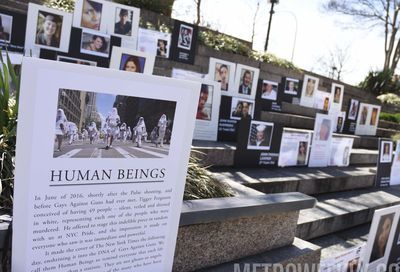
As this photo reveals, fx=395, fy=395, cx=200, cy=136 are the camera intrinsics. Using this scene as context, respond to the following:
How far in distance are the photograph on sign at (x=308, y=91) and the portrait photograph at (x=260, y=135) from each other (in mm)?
3116

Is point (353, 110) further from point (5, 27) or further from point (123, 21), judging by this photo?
point (5, 27)

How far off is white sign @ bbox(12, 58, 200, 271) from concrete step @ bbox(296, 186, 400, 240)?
2111 millimetres

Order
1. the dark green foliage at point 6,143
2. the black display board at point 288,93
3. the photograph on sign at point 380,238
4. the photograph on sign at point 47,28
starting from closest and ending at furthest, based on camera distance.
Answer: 1. the dark green foliage at point 6,143
2. the photograph on sign at point 380,238
3. the photograph on sign at point 47,28
4. the black display board at point 288,93

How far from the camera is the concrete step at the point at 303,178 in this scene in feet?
12.1

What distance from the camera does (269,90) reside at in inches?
243

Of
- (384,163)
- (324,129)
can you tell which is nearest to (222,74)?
(324,129)

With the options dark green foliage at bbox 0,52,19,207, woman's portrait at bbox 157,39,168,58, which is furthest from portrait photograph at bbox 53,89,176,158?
woman's portrait at bbox 157,39,168,58

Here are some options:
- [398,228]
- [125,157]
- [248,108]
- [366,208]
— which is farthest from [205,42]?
[125,157]

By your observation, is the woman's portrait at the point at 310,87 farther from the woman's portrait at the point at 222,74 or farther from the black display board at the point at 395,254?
the black display board at the point at 395,254

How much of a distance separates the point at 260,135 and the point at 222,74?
1.45 metres

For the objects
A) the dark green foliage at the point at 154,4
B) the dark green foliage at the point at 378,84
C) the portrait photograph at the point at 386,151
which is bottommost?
the portrait photograph at the point at 386,151

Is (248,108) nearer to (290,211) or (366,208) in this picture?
(366,208)

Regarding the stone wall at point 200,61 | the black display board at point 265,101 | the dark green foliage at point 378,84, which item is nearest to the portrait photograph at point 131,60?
the black display board at point 265,101

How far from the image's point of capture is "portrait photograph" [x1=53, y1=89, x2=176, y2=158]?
1065mm
